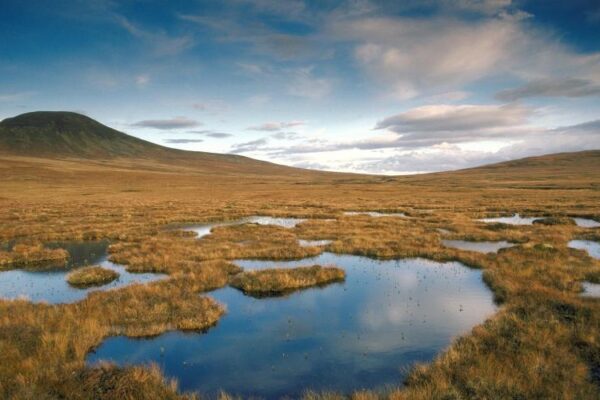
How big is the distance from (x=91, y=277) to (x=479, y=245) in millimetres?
27780

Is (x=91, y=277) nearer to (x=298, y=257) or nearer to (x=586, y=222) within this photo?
(x=298, y=257)

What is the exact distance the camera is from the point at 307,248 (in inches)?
1111

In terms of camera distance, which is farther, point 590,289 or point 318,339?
point 590,289

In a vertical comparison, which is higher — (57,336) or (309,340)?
(57,336)

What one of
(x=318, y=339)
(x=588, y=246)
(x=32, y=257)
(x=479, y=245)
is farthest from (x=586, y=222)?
(x=32, y=257)

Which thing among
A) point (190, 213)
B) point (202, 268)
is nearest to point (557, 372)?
point (202, 268)

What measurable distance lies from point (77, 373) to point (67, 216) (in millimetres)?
45957

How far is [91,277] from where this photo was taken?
2134 centimetres

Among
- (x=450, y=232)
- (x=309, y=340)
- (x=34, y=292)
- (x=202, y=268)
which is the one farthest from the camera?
(x=450, y=232)

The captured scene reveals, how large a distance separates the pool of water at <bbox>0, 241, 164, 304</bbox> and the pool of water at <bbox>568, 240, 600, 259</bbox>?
94.7 feet

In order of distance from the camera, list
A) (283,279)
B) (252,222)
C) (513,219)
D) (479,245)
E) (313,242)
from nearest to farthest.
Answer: (283,279), (479,245), (313,242), (252,222), (513,219)

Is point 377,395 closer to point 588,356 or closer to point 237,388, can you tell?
point 237,388

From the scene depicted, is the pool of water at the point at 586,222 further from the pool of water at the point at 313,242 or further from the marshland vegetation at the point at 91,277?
the marshland vegetation at the point at 91,277

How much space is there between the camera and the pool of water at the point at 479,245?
28384 mm
